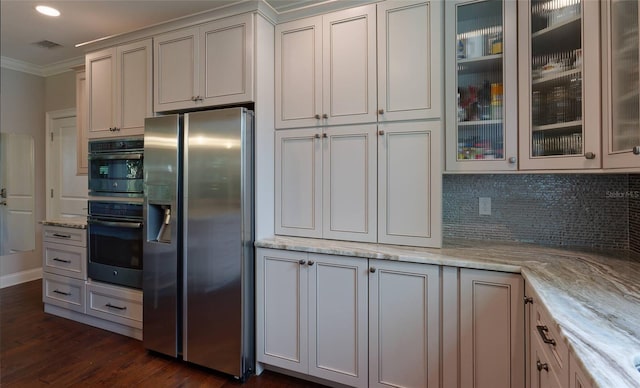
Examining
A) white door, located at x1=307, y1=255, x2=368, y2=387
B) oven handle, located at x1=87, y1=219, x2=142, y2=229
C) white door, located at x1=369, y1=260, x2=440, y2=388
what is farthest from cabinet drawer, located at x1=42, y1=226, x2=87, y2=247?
white door, located at x1=369, y1=260, x2=440, y2=388

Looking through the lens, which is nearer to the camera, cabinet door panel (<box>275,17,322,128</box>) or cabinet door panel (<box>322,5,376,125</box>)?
cabinet door panel (<box>322,5,376,125</box>)

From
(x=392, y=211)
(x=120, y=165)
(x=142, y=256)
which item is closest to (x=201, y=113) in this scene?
(x=120, y=165)

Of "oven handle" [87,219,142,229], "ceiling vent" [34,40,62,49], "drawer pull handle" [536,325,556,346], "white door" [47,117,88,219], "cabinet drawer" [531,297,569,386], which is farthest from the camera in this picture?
"white door" [47,117,88,219]

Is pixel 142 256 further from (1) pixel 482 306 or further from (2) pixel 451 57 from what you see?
(2) pixel 451 57

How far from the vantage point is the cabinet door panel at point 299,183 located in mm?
2121

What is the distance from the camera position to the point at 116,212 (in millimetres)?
2562

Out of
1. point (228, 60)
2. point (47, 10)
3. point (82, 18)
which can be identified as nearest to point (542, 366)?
point (228, 60)

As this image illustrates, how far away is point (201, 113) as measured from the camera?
2090 millimetres

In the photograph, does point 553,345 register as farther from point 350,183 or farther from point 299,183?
point 299,183

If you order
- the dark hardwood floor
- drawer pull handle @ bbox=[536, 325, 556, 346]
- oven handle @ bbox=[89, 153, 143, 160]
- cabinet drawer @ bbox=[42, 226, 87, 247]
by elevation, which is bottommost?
the dark hardwood floor

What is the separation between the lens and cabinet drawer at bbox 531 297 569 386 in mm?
932

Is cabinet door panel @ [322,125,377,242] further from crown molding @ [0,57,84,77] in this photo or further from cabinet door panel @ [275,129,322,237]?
crown molding @ [0,57,84,77]

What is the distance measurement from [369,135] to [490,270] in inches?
39.6

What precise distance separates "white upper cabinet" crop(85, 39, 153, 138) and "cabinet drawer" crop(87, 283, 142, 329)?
50.9 inches
